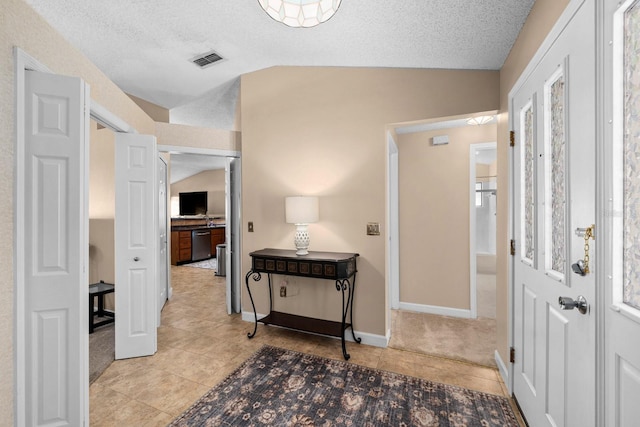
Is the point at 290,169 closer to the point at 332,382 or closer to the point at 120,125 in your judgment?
the point at 120,125

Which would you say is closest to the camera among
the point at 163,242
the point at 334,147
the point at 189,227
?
the point at 334,147

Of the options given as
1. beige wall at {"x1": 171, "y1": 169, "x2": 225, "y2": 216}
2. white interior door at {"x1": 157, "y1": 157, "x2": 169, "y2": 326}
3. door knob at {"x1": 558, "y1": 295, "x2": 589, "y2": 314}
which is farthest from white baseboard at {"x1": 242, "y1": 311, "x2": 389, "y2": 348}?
beige wall at {"x1": 171, "y1": 169, "x2": 225, "y2": 216}

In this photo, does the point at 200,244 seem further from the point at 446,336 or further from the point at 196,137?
the point at 446,336

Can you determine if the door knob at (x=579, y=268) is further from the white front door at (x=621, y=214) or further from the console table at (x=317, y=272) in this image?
the console table at (x=317, y=272)

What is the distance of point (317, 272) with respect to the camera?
8.85 feet

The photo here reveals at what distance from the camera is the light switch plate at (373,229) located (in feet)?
9.28

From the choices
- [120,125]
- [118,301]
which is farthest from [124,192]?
[118,301]

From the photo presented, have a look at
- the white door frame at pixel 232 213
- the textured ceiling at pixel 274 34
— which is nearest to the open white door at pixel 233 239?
the white door frame at pixel 232 213

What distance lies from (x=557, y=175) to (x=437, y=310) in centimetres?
267

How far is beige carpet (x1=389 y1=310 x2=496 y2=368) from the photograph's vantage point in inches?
104

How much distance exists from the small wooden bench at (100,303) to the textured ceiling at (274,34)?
2425 millimetres

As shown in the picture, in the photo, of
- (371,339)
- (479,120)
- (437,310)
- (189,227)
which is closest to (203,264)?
(189,227)

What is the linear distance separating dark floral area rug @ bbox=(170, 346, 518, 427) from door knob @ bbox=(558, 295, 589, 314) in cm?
106

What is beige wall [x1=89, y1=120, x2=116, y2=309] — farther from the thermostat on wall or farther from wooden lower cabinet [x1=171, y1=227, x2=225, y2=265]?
the thermostat on wall
